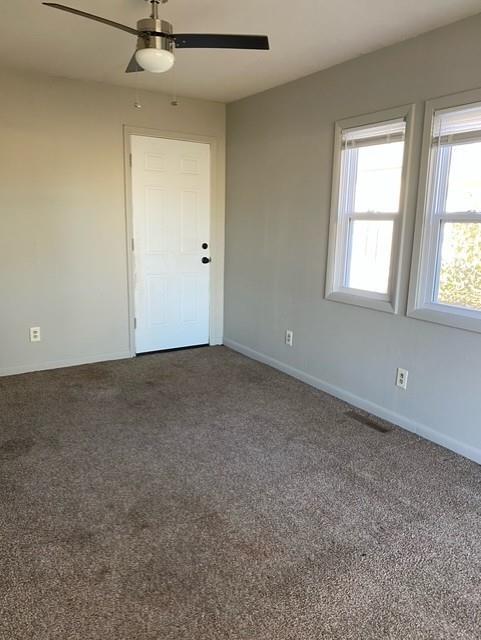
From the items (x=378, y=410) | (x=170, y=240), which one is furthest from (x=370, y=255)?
(x=170, y=240)

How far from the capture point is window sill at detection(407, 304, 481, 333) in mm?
2748

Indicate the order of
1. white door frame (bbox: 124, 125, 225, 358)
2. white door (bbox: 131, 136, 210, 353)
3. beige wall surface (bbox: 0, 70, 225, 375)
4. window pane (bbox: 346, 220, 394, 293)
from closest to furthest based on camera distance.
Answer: window pane (bbox: 346, 220, 394, 293), beige wall surface (bbox: 0, 70, 225, 375), white door frame (bbox: 124, 125, 225, 358), white door (bbox: 131, 136, 210, 353)

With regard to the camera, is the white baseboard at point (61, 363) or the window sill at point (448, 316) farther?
the white baseboard at point (61, 363)

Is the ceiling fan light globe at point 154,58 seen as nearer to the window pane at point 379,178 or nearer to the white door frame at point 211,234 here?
the window pane at point 379,178

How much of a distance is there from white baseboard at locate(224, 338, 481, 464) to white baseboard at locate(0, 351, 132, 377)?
1.35m

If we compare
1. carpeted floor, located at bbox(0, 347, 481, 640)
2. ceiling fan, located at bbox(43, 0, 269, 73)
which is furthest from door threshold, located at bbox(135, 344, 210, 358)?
ceiling fan, located at bbox(43, 0, 269, 73)

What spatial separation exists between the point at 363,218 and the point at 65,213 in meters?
2.61

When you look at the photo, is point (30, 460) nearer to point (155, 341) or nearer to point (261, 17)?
point (155, 341)

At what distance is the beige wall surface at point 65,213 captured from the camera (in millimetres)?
3889

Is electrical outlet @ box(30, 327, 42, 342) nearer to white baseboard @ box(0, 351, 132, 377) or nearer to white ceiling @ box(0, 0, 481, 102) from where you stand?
white baseboard @ box(0, 351, 132, 377)

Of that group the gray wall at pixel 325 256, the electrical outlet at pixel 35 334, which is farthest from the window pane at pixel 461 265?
the electrical outlet at pixel 35 334

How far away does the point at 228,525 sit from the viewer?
2168 millimetres

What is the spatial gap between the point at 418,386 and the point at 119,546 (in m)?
2.14

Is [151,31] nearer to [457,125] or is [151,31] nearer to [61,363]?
[457,125]
